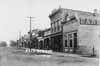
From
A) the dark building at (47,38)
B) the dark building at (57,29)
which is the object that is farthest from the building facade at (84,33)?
the dark building at (47,38)

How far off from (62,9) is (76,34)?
9.47 metres

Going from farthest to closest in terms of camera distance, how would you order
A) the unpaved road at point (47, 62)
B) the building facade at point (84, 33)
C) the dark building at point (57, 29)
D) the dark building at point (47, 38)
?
the dark building at point (47, 38), the dark building at point (57, 29), the building facade at point (84, 33), the unpaved road at point (47, 62)

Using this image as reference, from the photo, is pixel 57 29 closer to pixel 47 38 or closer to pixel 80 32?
pixel 47 38

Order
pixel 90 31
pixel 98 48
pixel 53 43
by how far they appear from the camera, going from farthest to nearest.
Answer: pixel 53 43 < pixel 90 31 < pixel 98 48

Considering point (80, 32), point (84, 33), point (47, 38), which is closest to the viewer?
point (80, 32)

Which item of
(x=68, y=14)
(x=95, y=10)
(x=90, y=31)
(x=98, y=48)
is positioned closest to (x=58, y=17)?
(x=68, y=14)

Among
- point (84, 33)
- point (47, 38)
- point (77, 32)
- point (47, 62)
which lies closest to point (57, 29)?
point (47, 38)

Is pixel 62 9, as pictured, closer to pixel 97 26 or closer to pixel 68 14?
pixel 68 14

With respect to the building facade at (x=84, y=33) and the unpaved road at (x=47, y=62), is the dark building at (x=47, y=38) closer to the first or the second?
the building facade at (x=84, y=33)

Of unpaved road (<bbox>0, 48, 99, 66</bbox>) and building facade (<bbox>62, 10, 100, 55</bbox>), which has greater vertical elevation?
building facade (<bbox>62, 10, 100, 55</bbox>)

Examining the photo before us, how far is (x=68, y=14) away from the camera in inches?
1314

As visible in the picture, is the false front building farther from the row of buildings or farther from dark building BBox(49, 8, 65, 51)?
dark building BBox(49, 8, 65, 51)

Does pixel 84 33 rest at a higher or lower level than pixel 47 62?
higher

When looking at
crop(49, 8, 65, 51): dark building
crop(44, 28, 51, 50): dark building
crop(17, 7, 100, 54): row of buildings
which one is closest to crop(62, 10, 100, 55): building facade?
crop(17, 7, 100, 54): row of buildings
